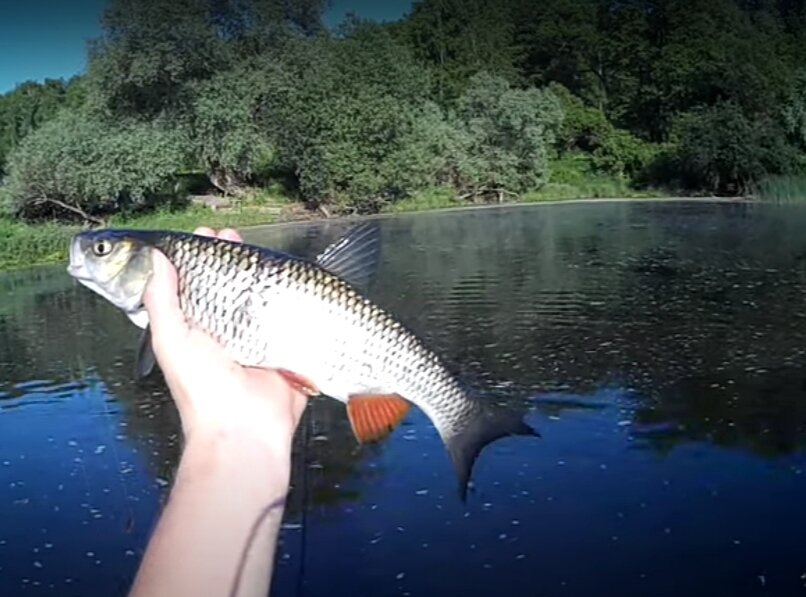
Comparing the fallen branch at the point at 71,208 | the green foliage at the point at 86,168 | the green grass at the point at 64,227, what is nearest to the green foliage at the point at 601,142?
the green grass at the point at 64,227

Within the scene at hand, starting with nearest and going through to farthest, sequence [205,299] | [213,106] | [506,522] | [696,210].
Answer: [205,299], [506,522], [696,210], [213,106]

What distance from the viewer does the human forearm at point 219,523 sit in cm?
126

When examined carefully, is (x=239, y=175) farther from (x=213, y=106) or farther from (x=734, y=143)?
(x=734, y=143)

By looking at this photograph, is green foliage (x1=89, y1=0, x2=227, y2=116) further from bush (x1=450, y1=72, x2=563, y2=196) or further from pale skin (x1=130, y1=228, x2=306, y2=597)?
pale skin (x1=130, y1=228, x2=306, y2=597)

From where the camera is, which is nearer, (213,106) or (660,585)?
(660,585)

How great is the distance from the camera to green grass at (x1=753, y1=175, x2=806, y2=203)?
31.2 meters

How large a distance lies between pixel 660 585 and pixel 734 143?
29.8 metres

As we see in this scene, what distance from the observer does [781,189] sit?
104ft

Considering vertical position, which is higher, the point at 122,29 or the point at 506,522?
the point at 122,29

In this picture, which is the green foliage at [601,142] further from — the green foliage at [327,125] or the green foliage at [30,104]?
the green foliage at [30,104]

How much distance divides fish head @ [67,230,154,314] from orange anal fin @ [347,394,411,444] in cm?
48

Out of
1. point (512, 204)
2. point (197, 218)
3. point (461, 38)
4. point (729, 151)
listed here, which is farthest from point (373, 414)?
point (461, 38)

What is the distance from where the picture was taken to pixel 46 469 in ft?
25.3

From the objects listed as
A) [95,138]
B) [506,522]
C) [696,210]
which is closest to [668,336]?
[506,522]
